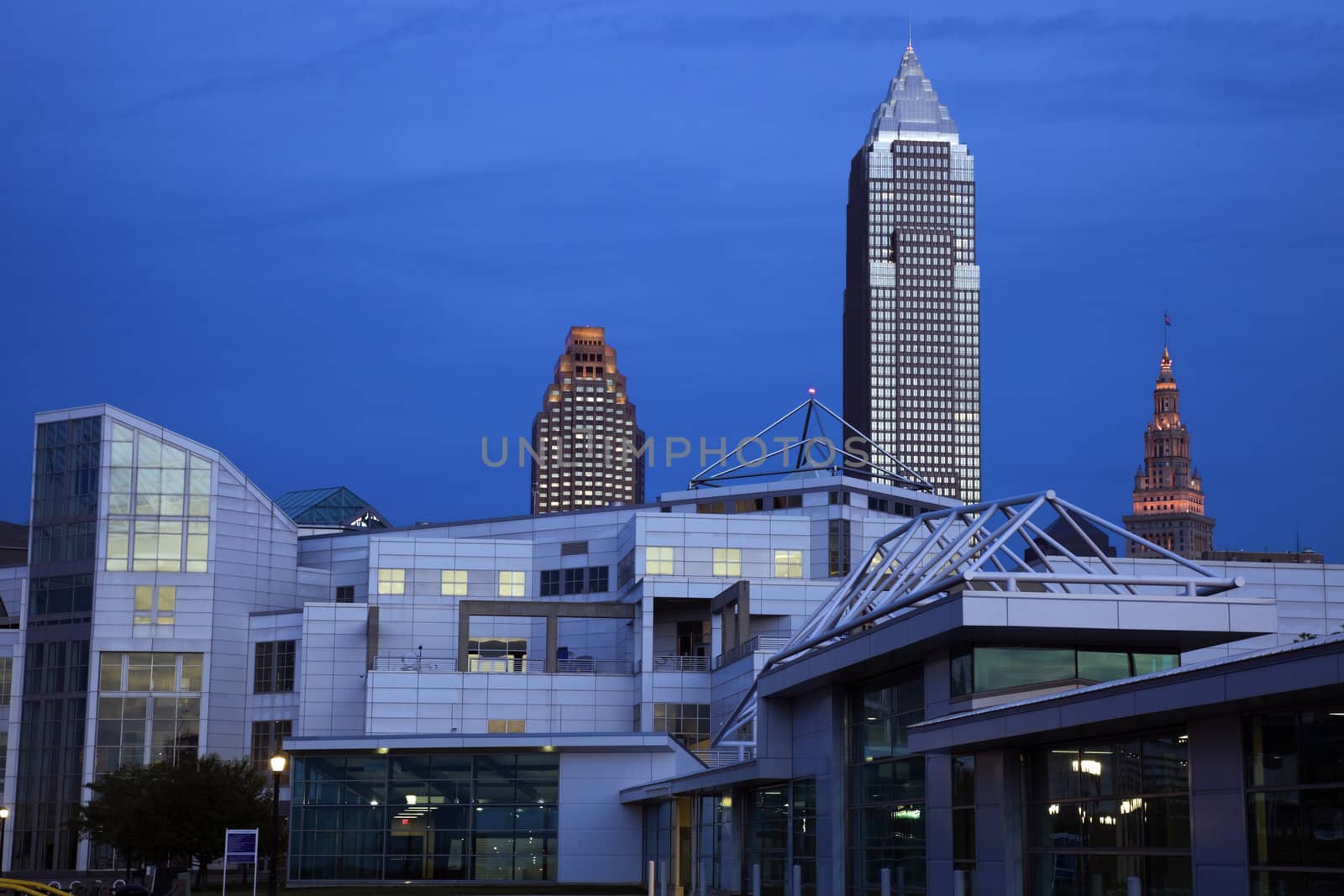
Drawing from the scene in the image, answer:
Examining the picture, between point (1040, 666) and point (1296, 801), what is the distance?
12126mm

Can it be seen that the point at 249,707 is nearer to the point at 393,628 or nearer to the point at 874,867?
the point at 393,628

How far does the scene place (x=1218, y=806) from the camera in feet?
98.7

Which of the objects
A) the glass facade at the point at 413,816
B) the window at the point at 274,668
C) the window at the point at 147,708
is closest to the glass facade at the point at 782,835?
the glass facade at the point at 413,816

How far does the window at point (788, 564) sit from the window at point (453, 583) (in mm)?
21268

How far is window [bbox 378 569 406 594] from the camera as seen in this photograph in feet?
397

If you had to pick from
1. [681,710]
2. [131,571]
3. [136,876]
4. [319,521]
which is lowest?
[136,876]

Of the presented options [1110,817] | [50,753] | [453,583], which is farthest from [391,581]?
[1110,817]

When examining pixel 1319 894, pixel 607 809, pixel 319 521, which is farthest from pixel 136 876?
pixel 319 521

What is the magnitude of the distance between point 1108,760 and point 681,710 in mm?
71958

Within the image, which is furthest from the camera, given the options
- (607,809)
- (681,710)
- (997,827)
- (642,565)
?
(642,565)

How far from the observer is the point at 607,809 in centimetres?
8319

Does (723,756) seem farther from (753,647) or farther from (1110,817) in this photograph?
(1110,817)

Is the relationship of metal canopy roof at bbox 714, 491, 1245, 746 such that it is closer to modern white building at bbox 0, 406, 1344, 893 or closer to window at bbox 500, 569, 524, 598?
modern white building at bbox 0, 406, 1344, 893

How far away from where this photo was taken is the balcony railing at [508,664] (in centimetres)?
11110
